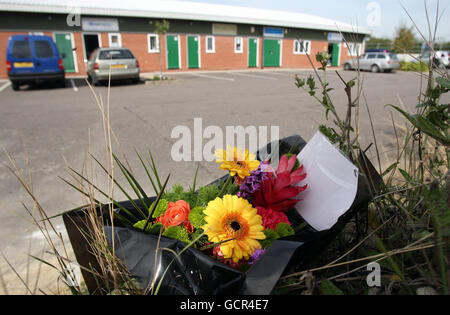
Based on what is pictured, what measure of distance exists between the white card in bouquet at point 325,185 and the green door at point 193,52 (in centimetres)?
2084

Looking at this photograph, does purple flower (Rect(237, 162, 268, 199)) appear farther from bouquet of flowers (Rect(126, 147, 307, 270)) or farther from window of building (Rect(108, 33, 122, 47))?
window of building (Rect(108, 33, 122, 47))

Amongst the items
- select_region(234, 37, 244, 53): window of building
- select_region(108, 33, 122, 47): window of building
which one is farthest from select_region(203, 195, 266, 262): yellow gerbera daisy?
select_region(234, 37, 244, 53): window of building

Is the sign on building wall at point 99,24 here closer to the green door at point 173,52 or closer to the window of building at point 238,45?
the green door at point 173,52

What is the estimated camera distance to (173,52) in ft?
65.6

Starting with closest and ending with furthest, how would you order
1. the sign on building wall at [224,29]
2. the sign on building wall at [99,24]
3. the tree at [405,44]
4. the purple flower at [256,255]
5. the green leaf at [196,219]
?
the purple flower at [256,255]
the green leaf at [196,219]
the tree at [405,44]
the sign on building wall at [99,24]
the sign on building wall at [224,29]

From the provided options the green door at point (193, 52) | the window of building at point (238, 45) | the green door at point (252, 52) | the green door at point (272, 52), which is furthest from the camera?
the green door at point (272, 52)

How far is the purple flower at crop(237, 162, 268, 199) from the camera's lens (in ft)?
3.35

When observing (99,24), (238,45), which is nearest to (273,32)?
(238,45)

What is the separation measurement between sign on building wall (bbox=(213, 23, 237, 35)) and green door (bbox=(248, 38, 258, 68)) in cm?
151

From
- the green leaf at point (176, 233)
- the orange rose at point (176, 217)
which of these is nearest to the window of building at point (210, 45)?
the orange rose at point (176, 217)

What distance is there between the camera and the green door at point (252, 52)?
22953mm

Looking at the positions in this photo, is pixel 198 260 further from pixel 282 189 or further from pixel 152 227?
pixel 282 189

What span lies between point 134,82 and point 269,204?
13.5 m
